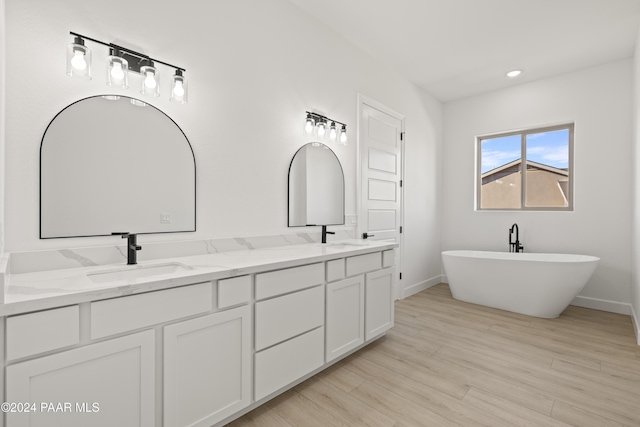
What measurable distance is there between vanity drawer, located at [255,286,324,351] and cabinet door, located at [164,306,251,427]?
0.09m

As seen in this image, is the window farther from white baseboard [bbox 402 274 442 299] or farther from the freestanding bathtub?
white baseboard [bbox 402 274 442 299]

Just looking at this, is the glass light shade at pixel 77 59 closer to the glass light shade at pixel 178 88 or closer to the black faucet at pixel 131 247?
the glass light shade at pixel 178 88

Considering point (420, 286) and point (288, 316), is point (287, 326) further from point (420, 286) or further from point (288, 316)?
point (420, 286)

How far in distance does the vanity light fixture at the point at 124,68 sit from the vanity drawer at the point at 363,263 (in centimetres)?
157

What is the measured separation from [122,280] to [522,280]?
3.73 m

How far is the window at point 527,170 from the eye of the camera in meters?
4.04

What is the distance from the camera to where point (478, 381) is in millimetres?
2105

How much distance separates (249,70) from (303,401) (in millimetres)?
2300

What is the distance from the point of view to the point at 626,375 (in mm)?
2189

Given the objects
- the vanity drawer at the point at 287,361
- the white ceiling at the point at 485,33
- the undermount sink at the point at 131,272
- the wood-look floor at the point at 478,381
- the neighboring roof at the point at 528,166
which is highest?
the white ceiling at the point at 485,33

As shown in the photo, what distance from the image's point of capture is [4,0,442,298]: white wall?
146 centimetres

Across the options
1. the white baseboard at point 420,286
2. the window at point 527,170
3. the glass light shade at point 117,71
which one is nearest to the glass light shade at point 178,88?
the glass light shade at point 117,71

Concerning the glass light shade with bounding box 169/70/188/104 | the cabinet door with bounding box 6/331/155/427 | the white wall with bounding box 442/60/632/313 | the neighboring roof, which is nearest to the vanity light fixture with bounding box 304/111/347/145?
the glass light shade with bounding box 169/70/188/104

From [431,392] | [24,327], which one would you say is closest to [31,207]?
[24,327]
